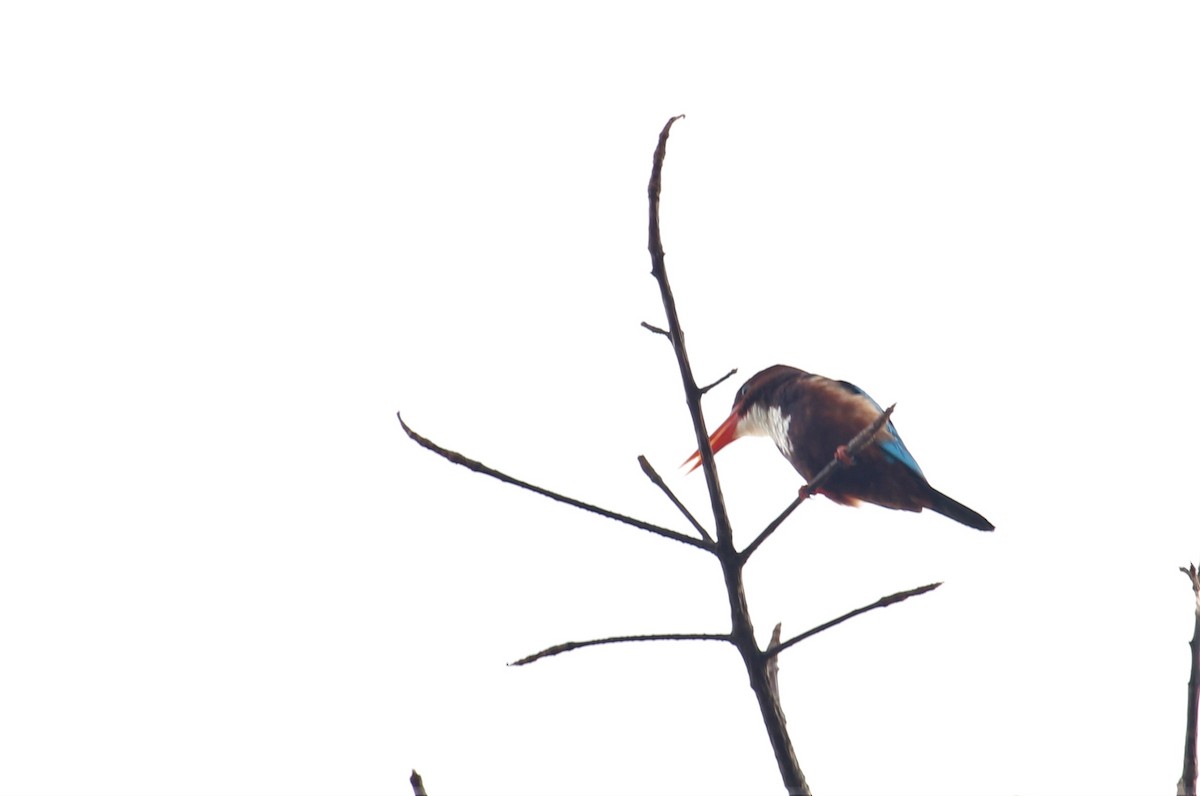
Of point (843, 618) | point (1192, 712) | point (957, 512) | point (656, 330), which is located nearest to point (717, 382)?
point (656, 330)

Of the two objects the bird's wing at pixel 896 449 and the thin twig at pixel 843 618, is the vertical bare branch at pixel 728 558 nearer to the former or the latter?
the thin twig at pixel 843 618

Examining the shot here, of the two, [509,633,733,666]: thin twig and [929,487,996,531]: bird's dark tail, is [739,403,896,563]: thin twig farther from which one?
[929,487,996,531]: bird's dark tail

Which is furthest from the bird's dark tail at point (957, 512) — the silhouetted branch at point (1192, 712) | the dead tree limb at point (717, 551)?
the dead tree limb at point (717, 551)

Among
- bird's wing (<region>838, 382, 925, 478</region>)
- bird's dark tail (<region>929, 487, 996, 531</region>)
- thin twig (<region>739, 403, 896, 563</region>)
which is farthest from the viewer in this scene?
bird's wing (<region>838, 382, 925, 478</region>)

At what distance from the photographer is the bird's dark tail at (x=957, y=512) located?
432cm

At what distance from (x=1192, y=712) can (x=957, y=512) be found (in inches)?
112

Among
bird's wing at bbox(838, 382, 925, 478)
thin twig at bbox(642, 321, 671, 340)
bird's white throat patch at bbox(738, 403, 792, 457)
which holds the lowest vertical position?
thin twig at bbox(642, 321, 671, 340)

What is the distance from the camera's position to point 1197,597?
5.79ft

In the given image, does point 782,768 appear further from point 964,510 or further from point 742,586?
point 964,510

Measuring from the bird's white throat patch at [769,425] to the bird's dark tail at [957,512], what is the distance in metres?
0.67

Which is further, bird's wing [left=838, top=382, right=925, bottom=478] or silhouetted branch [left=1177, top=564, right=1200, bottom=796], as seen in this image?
bird's wing [left=838, top=382, right=925, bottom=478]

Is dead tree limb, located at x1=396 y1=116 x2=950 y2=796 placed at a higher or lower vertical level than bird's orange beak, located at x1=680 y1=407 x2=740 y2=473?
lower

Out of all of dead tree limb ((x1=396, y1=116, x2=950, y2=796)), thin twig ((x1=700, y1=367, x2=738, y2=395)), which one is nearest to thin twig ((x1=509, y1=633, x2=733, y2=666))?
dead tree limb ((x1=396, y1=116, x2=950, y2=796))

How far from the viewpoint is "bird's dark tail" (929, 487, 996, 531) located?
4324 mm
